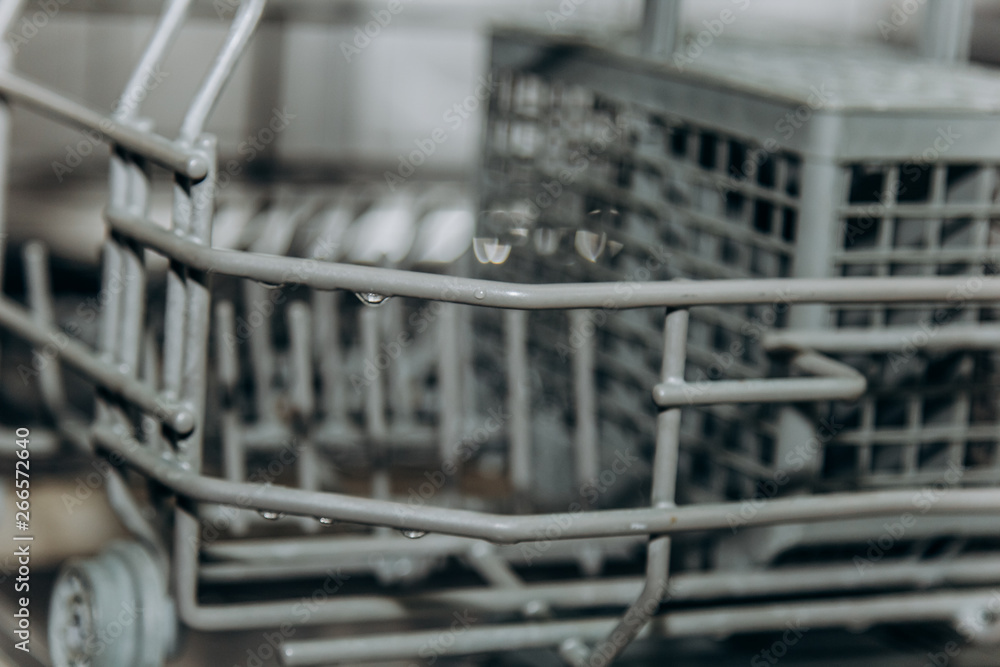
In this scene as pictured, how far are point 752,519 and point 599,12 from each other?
3.89 meters

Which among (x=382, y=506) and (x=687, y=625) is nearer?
(x=382, y=506)

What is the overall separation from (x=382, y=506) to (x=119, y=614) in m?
0.46

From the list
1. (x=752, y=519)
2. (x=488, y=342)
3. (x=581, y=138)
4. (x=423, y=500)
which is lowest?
(x=423, y=500)

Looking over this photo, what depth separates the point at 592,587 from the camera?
1522 mm

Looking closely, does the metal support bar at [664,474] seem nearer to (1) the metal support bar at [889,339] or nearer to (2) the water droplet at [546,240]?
(1) the metal support bar at [889,339]

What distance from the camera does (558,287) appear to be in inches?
44.2

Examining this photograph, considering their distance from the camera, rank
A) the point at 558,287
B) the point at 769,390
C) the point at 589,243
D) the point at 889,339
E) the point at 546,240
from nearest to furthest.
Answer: the point at 558,287 → the point at 769,390 → the point at 889,339 → the point at 589,243 → the point at 546,240

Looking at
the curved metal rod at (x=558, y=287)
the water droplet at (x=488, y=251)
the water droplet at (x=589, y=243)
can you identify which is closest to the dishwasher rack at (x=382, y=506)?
the curved metal rod at (x=558, y=287)

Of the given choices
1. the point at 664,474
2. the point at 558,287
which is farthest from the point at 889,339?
the point at 558,287

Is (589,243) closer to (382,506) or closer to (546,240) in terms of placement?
(546,240)

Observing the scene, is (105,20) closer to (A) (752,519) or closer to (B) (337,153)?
(B) (337,153)

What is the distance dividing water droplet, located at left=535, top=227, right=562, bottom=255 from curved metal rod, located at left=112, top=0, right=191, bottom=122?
0.83 metres

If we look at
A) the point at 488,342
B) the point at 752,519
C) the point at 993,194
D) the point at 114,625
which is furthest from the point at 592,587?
the point at 488,342

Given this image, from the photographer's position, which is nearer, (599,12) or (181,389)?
(181,389)
